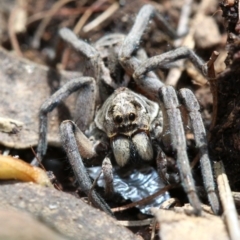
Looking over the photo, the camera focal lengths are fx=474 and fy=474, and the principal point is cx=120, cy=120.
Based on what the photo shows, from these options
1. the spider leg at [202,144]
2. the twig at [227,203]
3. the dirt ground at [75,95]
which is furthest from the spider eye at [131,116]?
the twig at [227,203]

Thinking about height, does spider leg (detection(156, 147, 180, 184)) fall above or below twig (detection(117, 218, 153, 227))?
above

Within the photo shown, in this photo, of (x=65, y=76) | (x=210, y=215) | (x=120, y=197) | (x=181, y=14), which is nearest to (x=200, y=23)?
(x=181, y=14)

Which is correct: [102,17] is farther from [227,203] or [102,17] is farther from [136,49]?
[227,203]

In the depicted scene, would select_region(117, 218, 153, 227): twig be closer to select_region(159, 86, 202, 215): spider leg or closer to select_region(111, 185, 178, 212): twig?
select_region(111, 185, 178, 212): twig

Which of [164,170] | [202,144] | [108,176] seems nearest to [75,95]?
[108,176]

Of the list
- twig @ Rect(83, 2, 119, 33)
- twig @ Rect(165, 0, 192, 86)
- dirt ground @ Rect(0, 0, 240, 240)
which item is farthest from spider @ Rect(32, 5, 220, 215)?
twig @ Rect(83, 2, 119, 33)

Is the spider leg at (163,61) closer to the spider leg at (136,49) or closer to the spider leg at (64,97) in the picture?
the spider leg at (136,49)

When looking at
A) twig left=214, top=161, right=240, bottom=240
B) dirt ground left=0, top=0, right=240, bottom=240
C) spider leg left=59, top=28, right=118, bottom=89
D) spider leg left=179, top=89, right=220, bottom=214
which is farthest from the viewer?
spider leg left=59, top=28, right=118, bottom=89

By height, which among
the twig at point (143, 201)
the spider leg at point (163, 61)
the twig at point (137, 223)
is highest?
the spider leg at point (163, 61)
